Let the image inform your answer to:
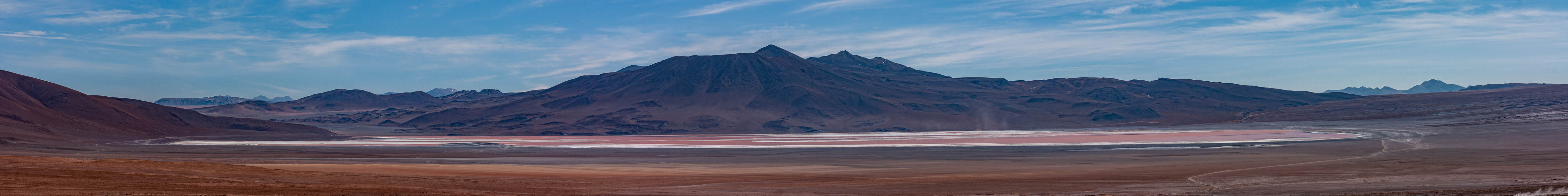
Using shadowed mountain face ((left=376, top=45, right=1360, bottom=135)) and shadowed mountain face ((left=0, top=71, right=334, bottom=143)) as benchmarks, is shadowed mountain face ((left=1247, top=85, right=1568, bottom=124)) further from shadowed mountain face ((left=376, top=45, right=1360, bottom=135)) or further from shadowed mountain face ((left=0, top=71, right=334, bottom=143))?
shadowed mountain face ((left=0, top=71, right=334, bottom=143))

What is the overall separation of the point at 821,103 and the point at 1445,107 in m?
81.4

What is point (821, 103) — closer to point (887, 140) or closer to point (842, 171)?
point (887, 140)

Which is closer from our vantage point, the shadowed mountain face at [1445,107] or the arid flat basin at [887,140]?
the arid flat basin at [887,140]

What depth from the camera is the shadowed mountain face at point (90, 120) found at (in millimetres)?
71125

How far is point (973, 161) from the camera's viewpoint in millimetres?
35719

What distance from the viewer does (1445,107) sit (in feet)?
394

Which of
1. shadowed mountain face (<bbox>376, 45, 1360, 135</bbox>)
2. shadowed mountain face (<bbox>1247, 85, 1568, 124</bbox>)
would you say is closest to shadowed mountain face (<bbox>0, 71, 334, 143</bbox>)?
shadowed mountain face (<bbox>376, 45, 1360, 135</bbox>)

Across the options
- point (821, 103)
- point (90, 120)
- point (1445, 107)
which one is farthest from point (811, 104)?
point (90, 120)

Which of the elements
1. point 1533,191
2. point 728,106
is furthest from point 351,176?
point 728,106

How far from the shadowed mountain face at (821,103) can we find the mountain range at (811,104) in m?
0.37

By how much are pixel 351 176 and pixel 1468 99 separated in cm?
14516

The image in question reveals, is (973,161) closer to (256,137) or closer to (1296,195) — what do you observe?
(1296,195)

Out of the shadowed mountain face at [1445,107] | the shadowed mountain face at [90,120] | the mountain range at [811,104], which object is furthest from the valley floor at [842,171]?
the mountain range at [811,104]

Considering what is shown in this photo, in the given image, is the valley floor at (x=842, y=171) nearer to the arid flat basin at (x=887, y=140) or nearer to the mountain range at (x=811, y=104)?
the arid flat basin at (x=887, y=140)
